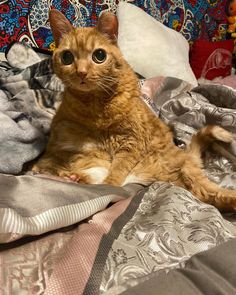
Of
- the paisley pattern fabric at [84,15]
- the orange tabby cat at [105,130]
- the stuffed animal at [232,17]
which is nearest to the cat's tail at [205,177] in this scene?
the orange tabby cat at [105,130]

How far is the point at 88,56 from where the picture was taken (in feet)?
3.75

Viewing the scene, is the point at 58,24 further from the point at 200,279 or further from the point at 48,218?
the point at 200,279

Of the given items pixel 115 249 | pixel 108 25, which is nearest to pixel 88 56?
pixel 108 25

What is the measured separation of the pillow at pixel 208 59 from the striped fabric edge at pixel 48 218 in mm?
1886

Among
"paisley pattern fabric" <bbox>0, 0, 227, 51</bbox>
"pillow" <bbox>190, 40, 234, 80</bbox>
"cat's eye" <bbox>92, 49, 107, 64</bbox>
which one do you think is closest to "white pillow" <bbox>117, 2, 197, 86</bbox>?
"paisley pattern fabric" <bbox>0, 0, 227, 51</bbox>

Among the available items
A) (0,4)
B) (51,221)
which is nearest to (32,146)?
(51,221)

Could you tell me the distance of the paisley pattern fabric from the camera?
179 centimetres

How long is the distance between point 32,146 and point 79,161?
18cm

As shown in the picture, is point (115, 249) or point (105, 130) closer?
point (115, 249)

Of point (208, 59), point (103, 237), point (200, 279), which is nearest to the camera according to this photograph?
point (200, 279)

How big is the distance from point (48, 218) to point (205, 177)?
2.04 feet

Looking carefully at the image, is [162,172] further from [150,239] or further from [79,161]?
[150,239]

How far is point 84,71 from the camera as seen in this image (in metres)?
1.08

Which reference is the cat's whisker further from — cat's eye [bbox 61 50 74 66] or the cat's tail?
the cat's tail
